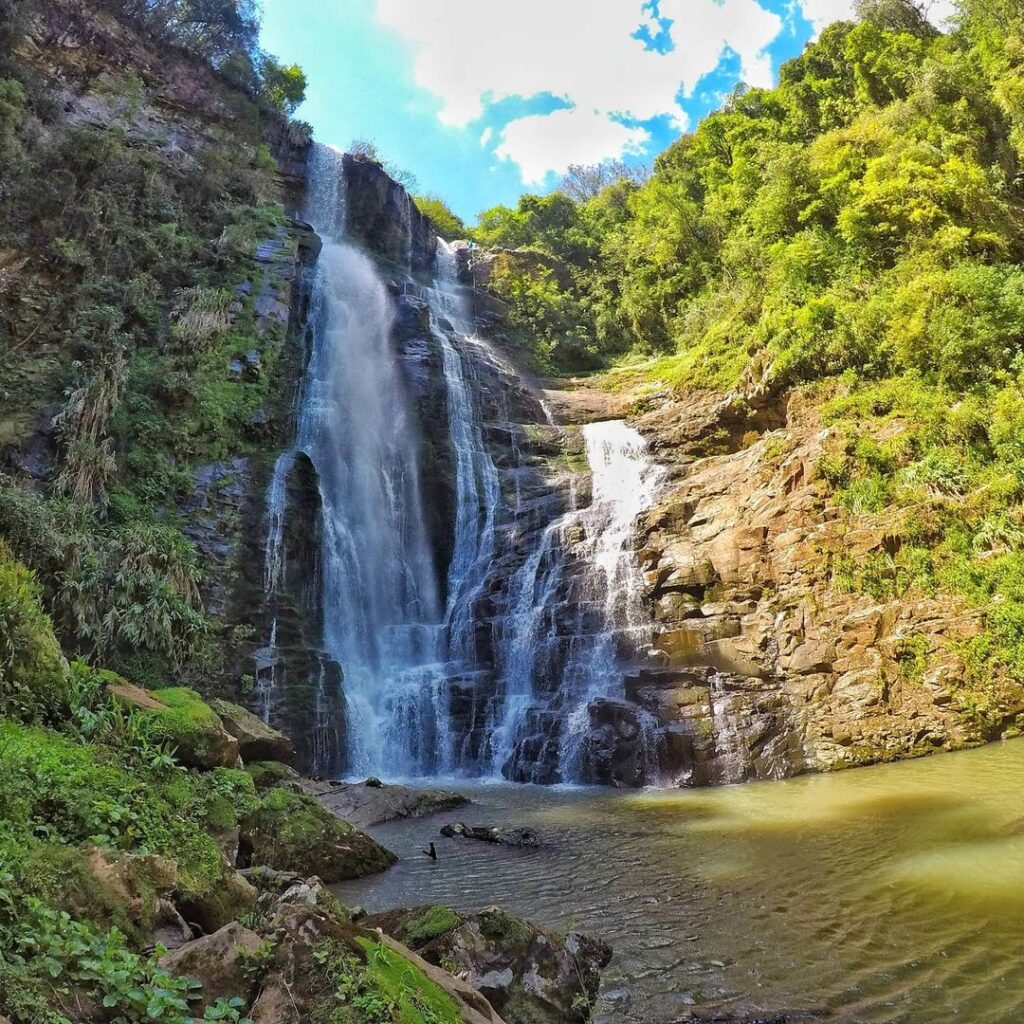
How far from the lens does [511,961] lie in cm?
436

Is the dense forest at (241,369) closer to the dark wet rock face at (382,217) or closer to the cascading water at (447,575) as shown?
the cascading water at (447,575)

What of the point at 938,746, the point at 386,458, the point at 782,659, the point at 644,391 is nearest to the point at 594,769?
the point at 782,659

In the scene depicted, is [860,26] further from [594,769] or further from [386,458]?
[594,769]

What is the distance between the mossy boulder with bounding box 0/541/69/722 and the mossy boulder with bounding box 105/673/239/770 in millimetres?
759

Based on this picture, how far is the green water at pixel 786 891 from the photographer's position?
4410mm

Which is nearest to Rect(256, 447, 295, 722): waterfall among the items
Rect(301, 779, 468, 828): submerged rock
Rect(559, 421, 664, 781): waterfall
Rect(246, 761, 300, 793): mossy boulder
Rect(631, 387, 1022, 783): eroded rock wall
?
Rect(301, 779, 468, 828): submerged rock

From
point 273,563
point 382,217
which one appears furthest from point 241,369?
point 382,217

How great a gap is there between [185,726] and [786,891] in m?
5.68

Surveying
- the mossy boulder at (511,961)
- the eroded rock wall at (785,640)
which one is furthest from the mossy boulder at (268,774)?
the eroded rock wall at (785,640)

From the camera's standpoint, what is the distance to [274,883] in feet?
14.9

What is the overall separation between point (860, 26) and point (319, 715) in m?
33.5

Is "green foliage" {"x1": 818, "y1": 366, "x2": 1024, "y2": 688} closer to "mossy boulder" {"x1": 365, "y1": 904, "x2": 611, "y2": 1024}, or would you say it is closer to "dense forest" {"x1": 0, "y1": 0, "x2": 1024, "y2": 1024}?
"dense forest" {"x1": 0, "y1": 0, "x2": 1024, "y2": 1024}

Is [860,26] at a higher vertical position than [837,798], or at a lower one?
higher

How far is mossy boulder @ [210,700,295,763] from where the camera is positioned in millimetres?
9836
